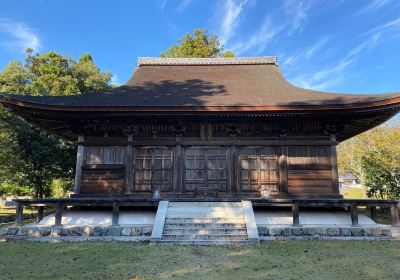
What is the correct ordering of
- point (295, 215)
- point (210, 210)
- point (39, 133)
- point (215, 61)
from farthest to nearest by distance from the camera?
point (39, 133)
point (215, 61)
point (210, 210)
point (295, 215)

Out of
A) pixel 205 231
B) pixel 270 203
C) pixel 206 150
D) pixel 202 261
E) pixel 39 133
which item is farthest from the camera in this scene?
pixel 39 133

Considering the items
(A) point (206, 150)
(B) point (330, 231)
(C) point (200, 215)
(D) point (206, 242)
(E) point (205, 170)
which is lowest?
(D) point (206, 242)

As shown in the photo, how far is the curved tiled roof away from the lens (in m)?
11.0

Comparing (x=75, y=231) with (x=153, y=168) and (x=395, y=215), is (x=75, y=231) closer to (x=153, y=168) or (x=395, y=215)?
(x=153, y=168)

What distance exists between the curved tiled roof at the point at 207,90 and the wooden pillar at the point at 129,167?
1658 mm

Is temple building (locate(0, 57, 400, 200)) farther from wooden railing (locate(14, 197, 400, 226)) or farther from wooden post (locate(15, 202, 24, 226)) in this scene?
wooden post (locate(15, 202, 24, 226))

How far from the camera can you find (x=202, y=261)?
20.1 feet

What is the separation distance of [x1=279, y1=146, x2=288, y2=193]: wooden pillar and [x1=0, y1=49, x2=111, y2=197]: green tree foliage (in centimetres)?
1399

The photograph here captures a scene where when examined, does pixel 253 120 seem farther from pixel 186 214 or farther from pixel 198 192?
pixel 186 214

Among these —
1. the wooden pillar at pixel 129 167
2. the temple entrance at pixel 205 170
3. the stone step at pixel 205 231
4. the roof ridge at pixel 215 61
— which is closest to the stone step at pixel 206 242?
the stone step at pixel 205 231

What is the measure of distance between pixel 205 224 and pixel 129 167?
4517 mm

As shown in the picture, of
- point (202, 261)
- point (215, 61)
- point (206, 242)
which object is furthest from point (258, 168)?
point (215, 61)

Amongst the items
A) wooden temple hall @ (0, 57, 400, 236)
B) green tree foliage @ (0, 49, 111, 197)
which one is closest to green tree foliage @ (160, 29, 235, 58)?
green tree foliage @ (0, 49, 111, 197)

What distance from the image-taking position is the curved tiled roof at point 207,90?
1104cm
